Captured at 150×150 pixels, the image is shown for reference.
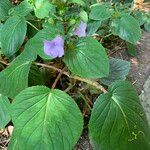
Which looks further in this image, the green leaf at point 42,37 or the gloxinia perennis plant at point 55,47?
the green leaf at point 42,37

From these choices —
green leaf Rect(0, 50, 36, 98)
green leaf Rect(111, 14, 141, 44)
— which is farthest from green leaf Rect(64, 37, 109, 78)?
green leaf Rect(111, 14, 141, 44)

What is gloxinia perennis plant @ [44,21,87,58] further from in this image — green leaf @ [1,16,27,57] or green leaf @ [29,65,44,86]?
green leaf @ [1,16,27,57]

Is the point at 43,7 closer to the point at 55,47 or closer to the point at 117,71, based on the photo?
the point at 55,47

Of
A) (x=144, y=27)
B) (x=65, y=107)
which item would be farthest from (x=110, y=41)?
(x=65, y=107)

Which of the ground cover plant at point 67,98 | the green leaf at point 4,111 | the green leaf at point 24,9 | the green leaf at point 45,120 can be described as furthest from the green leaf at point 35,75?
the green leaf at point 24,9

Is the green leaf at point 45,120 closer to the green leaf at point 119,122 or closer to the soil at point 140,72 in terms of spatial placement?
the green leaf at point 119,122

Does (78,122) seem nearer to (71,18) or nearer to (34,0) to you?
(71,18)
